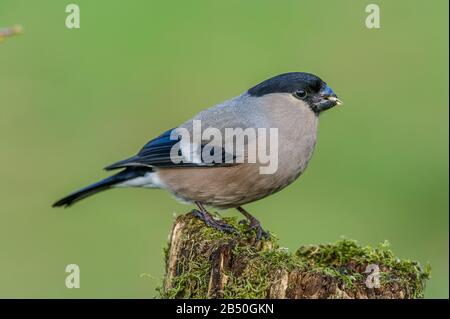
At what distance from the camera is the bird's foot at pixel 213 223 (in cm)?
658

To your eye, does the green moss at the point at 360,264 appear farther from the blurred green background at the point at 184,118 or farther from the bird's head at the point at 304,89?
the blurred green background at the point at 184,118

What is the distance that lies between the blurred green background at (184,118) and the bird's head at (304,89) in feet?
12.2

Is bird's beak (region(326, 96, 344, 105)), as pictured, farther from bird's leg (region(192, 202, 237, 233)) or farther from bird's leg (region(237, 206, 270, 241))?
bird's leg (region(192, 202, 237, 233))

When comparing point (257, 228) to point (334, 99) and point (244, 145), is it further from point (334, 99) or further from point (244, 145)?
point (334, 99)

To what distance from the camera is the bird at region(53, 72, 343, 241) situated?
295 inches

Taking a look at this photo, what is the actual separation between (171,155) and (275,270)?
258cm

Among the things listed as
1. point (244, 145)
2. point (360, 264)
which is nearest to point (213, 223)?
point (244, 145)

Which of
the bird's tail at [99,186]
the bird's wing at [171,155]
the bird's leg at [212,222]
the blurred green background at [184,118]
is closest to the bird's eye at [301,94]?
the bird's wing at [171,155]

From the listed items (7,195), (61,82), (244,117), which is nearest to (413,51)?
(61,82)

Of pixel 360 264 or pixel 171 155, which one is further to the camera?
pixel 171 155

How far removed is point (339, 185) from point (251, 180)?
229 inches

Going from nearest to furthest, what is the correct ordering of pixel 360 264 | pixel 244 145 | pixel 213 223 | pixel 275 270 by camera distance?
pixel 275 270
pixel 360 264
pixel 213 223
pixel 244 145

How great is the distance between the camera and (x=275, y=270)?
560 centimetres
